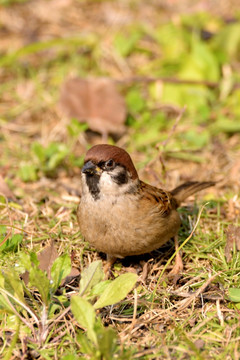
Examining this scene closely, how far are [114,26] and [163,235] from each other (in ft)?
15.3

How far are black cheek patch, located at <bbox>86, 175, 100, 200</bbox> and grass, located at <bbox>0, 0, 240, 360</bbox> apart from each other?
53 cm

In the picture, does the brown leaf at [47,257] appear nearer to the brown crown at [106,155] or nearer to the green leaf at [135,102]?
the brown crown at [106,155]

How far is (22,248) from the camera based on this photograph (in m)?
3.71

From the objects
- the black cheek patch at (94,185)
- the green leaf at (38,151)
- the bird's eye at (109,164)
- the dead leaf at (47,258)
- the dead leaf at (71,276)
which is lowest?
the dead leaf at (71,276)

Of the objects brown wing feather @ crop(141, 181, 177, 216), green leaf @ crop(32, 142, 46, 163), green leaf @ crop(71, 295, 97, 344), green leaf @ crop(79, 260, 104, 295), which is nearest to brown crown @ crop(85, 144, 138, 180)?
brown wing feather @ crop(141, 181, 177, 216)

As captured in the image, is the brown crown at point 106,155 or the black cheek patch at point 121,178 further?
the black cheek patch at point 121,178

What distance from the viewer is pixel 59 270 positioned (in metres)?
3.06

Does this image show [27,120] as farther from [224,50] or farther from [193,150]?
[224,50]

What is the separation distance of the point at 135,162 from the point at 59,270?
8.26 ft

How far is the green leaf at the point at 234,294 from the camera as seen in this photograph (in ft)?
10.5

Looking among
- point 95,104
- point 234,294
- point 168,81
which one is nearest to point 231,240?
point 234,294

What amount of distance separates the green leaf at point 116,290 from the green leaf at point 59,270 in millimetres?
312

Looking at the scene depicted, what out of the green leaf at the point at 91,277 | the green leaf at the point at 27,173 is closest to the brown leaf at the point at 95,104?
the green leaf at the point at 27,173

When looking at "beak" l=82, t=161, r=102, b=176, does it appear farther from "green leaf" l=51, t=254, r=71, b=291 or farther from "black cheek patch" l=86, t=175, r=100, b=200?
"green leaf" l=51, t=254, r=71, b=291
